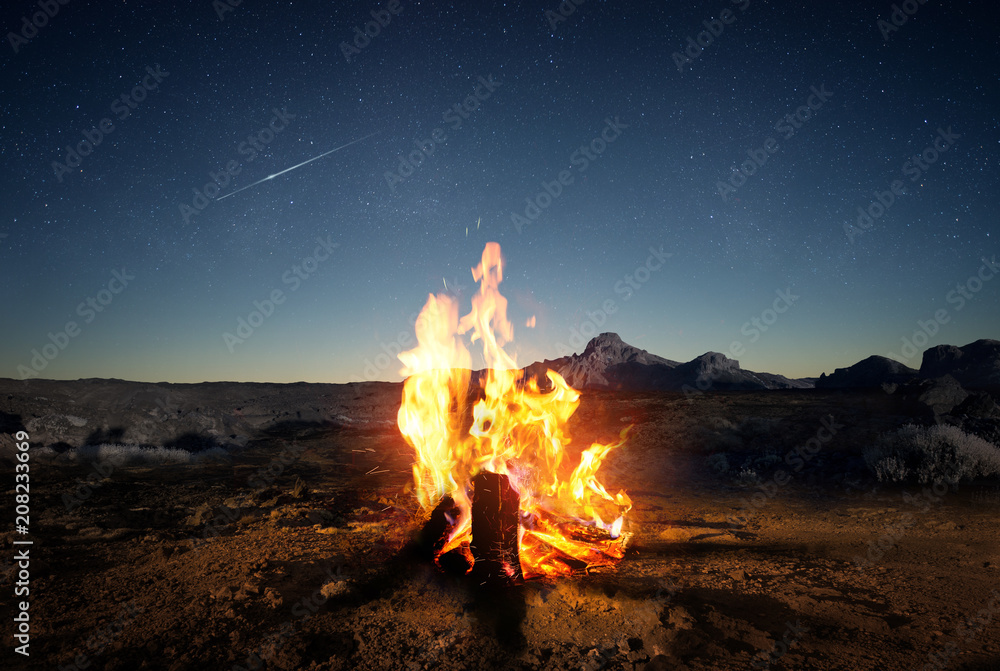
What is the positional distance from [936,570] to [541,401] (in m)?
5.91

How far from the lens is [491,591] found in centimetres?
559

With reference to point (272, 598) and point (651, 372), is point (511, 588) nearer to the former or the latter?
point (272, 598)

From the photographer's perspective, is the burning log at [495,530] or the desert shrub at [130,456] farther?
the desert shrub at [130,456]

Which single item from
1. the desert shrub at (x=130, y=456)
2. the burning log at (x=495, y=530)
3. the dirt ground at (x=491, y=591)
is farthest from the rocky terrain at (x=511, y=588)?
the burning log at (x=495, y=530)

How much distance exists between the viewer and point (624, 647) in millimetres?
4418

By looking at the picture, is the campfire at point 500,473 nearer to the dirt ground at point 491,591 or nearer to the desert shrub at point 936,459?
the dirt ground at point 491,591

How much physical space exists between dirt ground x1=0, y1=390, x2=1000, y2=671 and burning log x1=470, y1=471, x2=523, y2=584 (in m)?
0.43

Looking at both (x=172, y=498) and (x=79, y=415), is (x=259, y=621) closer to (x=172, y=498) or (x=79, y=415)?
(x=172, y=498)

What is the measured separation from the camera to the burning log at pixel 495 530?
19.6ft

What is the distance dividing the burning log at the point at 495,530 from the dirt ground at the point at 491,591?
429mm

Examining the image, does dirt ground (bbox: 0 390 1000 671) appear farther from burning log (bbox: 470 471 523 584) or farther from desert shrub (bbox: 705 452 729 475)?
desert shrub (bbox: 705 452 729 475)

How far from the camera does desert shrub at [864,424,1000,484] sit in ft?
36.9

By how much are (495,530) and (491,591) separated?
0.79m

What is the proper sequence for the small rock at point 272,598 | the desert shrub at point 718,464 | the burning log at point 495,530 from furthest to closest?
the desert shrub at point 718,464
the burning log at point 495,530
the small rock at point 272,598
